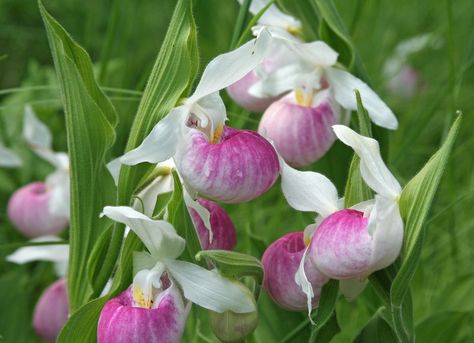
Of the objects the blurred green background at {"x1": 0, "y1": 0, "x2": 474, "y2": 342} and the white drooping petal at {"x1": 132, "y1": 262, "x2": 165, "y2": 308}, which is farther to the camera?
the blurred green background at {"x1": 0, "y1": 0, "x2": 474, "y2": 342}

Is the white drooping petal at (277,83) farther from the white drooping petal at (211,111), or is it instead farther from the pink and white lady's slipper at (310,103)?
the white drooping petal at (211,111)

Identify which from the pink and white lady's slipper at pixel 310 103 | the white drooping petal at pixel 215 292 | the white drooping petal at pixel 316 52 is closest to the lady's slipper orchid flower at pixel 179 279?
the white drooping petal at pixel 215 292

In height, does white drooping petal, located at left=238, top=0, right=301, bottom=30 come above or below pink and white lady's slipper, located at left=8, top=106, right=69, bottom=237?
above

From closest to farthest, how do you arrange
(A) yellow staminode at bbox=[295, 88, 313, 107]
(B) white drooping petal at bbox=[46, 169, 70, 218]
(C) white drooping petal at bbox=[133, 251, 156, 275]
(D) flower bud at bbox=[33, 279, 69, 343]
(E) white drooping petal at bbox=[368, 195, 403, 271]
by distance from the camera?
(E) white drooping petal at bbox=[368, 195, 403, 271] < (C) white drooping petal at bbox=[133, 251, 156, 275] < (A) yellow staminode at bbox=[295, 88, 313, 107] < (D) flower bud at bbox=[33, 279, 69, 343] < (B) white drooping petal at bbox=[46, 169, 70, 218]

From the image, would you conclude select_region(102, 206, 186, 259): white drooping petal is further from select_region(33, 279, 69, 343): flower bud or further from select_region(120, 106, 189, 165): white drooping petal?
select_region(33, 279, 69, 343): flower bud

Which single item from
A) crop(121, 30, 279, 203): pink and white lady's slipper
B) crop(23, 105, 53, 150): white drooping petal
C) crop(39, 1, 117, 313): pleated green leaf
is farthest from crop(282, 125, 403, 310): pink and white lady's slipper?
crop(23, 105, 53, 150): white drooping petal

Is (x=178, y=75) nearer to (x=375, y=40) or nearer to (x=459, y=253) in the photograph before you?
(x=459, y=253)
